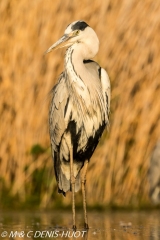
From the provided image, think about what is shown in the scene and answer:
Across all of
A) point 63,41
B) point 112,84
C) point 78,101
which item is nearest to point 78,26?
point 63,41

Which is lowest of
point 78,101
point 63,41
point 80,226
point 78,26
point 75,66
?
point 80,226

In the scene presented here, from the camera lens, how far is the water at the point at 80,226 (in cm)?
579

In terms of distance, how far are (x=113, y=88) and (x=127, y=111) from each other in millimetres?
298

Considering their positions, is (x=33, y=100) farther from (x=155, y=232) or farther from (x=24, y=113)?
(x=155, y=232)

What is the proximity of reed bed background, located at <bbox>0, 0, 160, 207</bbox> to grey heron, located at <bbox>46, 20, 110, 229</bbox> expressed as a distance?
1522 millimetres

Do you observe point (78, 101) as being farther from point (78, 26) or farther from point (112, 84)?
point (112, 84)

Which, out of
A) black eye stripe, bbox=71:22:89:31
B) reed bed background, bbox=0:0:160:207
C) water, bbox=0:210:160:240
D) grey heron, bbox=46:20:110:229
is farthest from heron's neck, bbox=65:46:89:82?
reed bed background, bbox=0:0:160:207

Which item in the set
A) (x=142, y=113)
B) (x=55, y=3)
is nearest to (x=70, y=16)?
(x=55, y=3)

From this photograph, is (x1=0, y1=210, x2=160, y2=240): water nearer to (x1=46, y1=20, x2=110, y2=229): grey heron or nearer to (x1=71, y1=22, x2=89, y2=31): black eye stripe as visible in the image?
(x1=46, y1=20, x2=110, y2=229): grey heron

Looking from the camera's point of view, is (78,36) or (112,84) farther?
(112,84)

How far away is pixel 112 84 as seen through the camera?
332 inches

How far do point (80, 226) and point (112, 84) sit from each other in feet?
7.35

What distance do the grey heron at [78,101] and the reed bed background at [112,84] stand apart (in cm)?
152

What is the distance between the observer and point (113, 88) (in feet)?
27.7
